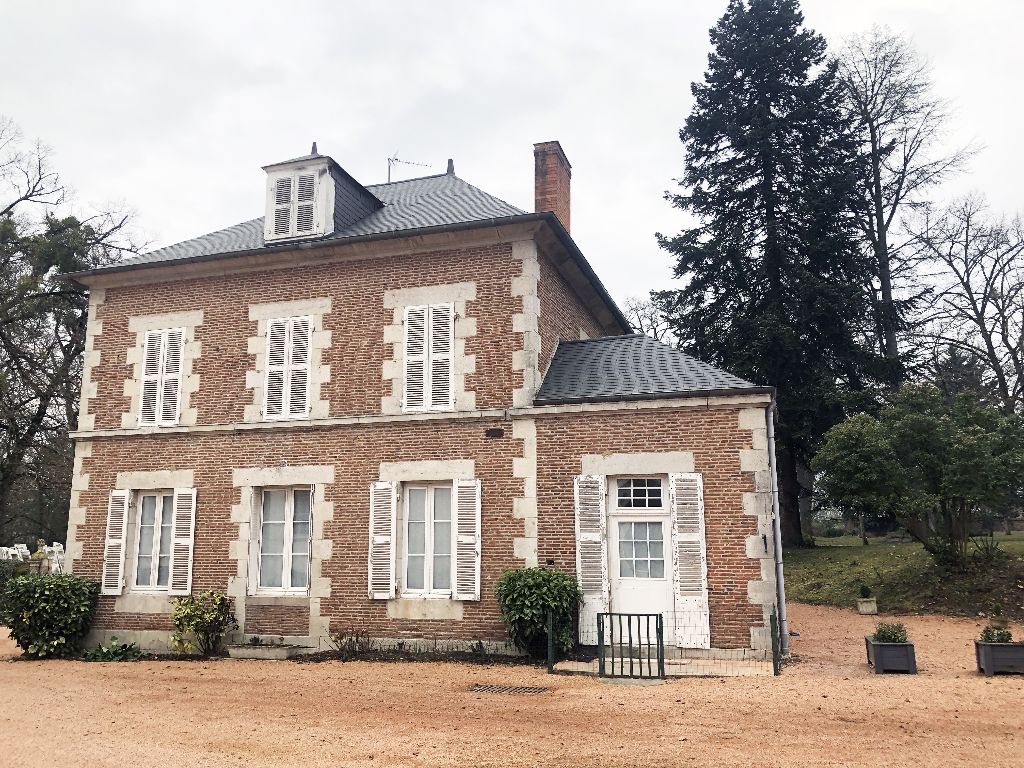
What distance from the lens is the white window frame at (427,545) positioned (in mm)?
11117

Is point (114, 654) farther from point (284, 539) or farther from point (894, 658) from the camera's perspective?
point (894, 658)

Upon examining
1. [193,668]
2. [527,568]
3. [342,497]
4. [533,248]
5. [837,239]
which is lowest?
[193,668]

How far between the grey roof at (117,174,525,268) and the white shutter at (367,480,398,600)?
396 centimetres

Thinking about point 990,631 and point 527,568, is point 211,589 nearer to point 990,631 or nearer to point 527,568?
point 527,568

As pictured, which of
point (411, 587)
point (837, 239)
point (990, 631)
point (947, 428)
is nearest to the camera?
point (990, 631)

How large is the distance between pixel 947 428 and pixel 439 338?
32.1ft

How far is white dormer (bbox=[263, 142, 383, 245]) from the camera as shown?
514 inches

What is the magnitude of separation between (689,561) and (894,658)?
252 cm

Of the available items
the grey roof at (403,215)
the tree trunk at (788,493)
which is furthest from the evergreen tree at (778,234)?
the grey roof at (403,215)

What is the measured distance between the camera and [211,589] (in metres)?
12.0

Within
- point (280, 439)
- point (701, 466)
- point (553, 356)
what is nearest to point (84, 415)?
point (280, 439)

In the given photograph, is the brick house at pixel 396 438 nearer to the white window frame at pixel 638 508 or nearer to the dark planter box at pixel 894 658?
the white window frame at pixel 638 508

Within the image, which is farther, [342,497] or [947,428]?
[947,428]

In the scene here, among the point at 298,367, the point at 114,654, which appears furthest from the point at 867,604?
the point at 114,654
